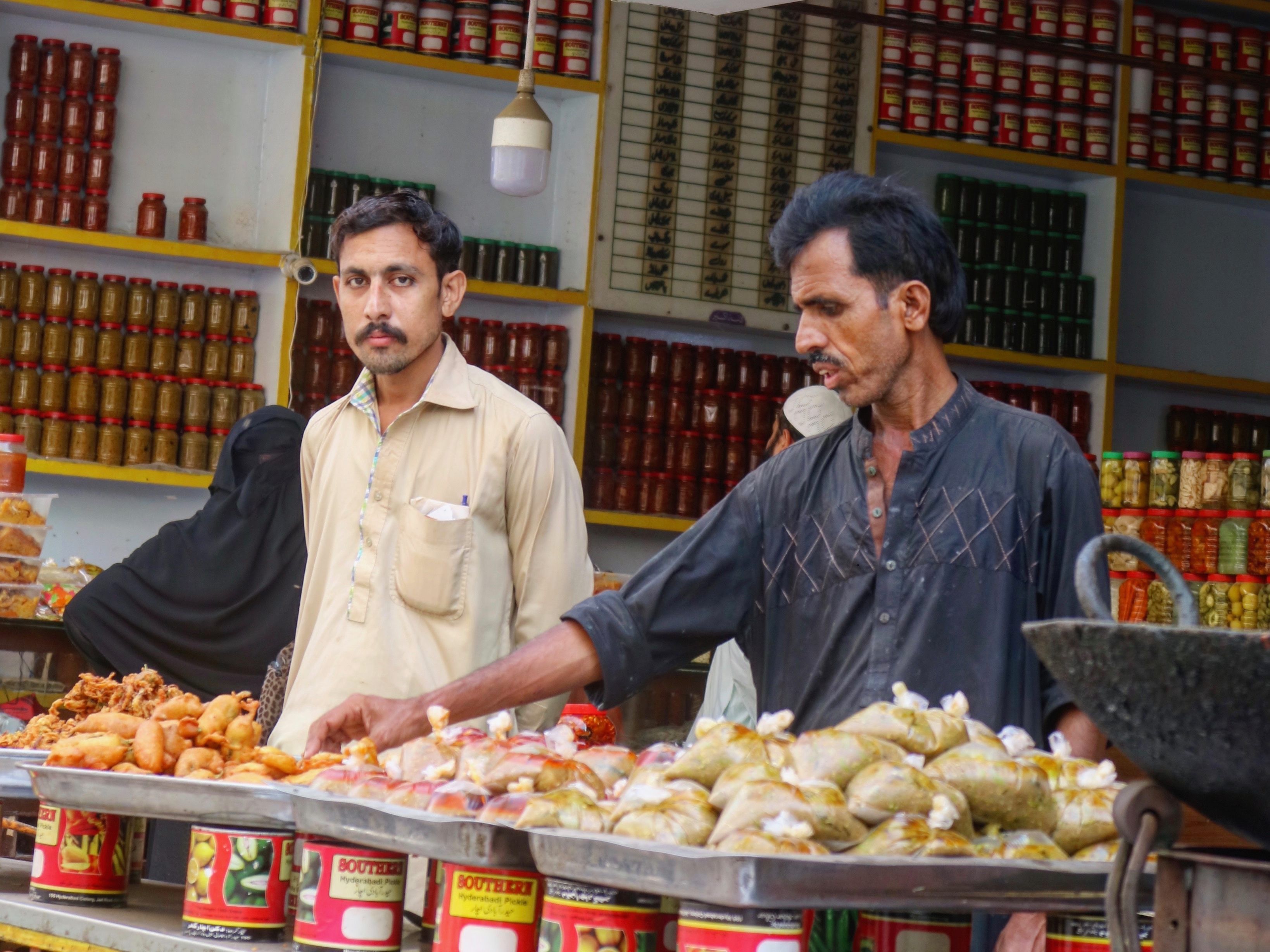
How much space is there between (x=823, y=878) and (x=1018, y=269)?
4.58 metres

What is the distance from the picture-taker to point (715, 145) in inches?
204

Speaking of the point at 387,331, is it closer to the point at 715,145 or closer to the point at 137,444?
the point at 137,444

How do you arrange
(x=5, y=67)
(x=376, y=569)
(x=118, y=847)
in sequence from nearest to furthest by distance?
(x=118, y=847)
(x=376, y=569)
(x=5, y=67)

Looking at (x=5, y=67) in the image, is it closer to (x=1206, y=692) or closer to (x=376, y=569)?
(x=376, y=569)

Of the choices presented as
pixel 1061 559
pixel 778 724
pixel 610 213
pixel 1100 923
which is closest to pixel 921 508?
pixel 1061 559

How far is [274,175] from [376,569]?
2734 millimetres

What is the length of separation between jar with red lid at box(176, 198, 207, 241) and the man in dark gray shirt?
3.16 metres

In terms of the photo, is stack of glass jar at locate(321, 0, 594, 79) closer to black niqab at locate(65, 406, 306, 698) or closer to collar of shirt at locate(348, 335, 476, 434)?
black niqab at locate(65, 406, 306, 698)

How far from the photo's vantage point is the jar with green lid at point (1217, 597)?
4055 millimetres

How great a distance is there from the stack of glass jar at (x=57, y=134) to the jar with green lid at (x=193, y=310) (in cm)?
29

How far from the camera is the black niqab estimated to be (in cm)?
356

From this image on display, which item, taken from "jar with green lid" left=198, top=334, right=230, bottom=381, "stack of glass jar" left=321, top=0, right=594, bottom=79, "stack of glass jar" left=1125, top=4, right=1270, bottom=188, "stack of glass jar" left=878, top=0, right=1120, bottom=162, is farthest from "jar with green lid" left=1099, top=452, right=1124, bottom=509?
"jar with green lid" left=198, top=334, right=230, bottom=381

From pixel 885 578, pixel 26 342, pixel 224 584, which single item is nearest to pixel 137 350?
pixel 26 342

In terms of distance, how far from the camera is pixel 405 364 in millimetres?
2498
